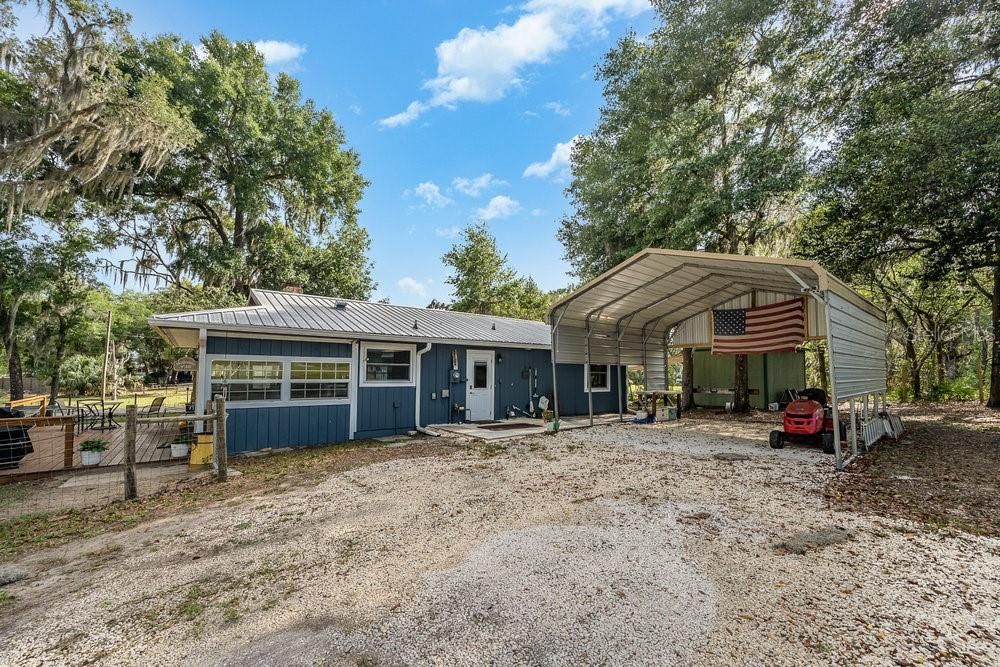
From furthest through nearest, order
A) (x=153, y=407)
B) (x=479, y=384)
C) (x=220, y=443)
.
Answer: (x=153, y=407) → (x=479, y=384) → (x=220, y=443)

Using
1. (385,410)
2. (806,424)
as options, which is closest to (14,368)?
(385,410)

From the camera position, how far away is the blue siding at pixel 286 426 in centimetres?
757

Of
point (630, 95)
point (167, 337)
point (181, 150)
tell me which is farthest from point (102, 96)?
point (630, 95)

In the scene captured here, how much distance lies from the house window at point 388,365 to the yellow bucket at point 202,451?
9.75 feet

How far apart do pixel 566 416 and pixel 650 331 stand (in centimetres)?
368

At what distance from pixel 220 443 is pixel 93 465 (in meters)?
→ 2.95

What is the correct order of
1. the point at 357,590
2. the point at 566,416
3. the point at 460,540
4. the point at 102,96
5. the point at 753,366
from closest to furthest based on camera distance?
the point at 357,590 < the point at 460,540 < the point at 102,96 < the point at 566,416 < the point at 753,366

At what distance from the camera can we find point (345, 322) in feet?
29.1

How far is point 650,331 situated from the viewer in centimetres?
1282

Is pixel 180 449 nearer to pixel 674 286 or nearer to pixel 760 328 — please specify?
pixel 674 286

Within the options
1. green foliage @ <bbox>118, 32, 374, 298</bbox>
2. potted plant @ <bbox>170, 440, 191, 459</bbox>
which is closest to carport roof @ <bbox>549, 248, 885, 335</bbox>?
potted plant @ <bbox>170, 440, 191, 459</bbox>

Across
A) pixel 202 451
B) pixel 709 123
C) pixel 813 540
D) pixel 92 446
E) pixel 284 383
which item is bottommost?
pixel 813 540

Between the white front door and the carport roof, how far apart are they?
2.15 metres

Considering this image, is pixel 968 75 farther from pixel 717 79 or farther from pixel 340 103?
pixel 340 103
